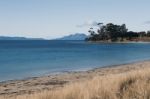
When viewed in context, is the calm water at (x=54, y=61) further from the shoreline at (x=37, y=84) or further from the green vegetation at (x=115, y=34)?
the green vegetation at (x=115, y=34)

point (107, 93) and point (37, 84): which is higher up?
point (107, 93)

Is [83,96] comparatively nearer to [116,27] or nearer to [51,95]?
[51,95]

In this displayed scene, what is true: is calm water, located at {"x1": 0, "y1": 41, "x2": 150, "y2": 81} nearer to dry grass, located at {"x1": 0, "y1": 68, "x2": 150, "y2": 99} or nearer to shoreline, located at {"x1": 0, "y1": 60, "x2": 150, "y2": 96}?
shoreline, located at {"x1": 0, "y1": 60, "x2": 150, "y2": 96}

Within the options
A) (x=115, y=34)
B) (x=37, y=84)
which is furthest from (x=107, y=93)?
(x=115, y=34)

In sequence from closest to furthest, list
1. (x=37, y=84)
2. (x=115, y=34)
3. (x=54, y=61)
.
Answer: (x=37, y=84)
(x=54, y=61)
(x=115, y=34)

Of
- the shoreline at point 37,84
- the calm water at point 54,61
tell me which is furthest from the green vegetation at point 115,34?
the shoreline at point 37,84

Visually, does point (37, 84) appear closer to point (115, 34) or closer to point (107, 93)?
point (107, 93)

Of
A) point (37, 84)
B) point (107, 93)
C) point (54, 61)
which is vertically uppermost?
point (107, 93)

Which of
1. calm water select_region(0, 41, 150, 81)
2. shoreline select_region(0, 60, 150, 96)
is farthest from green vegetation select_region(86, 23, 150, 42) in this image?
shoreline select_region(0, 60, 150, 96)

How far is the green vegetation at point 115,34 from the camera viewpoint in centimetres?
16725

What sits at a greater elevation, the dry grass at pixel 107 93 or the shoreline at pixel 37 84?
the dry grass at pixel 107 93

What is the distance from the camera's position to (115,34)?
553 ft

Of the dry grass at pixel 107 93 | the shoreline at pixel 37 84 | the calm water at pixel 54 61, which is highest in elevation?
the dry grass at pixel 107 93

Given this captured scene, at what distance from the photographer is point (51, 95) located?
8.52 m
